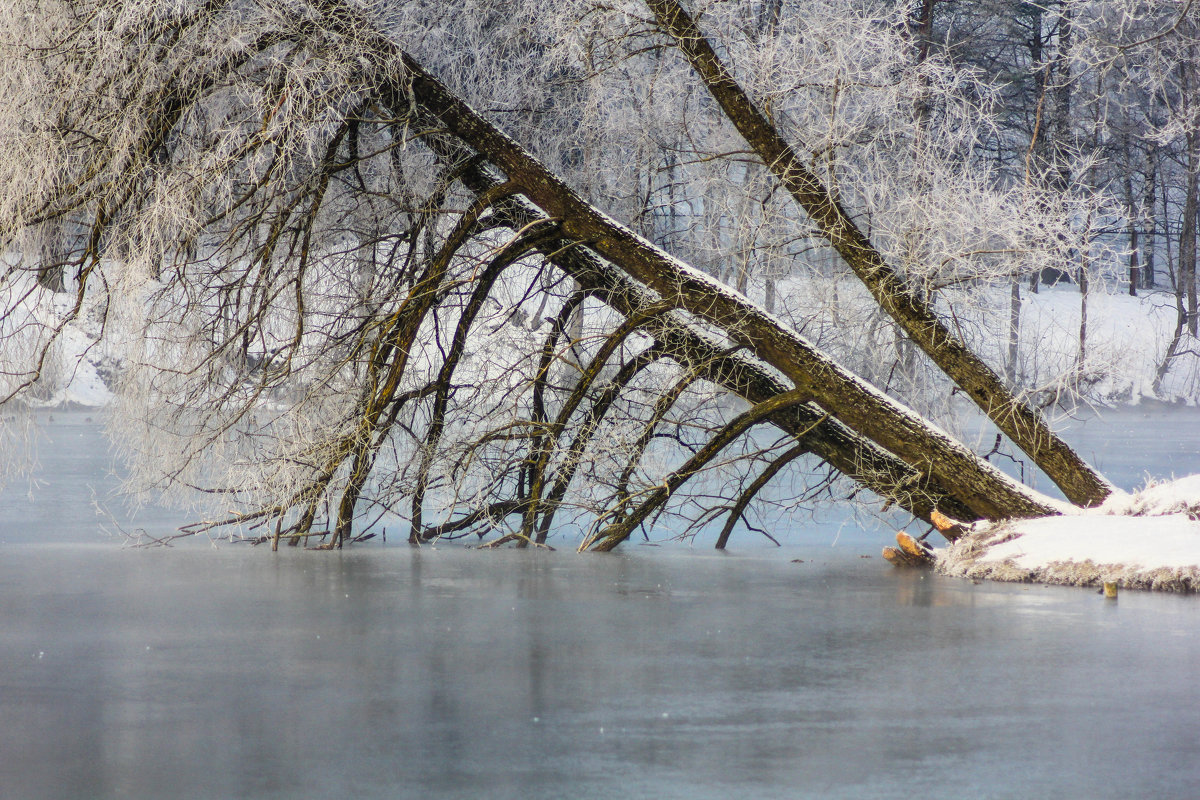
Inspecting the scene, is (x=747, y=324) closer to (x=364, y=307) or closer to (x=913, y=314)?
(x=913, y=314)

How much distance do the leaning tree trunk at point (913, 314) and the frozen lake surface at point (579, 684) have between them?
0.92m

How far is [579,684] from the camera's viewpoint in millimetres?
3309

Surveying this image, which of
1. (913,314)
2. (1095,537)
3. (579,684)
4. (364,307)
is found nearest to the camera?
(579,684)

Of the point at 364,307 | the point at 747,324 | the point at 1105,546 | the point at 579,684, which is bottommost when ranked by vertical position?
the point at 579,684

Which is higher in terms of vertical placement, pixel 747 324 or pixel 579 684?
pixel 747 324

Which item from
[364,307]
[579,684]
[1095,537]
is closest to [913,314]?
[1095,537]

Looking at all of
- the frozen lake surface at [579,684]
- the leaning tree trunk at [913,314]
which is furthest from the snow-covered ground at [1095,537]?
the leaning tree trunk at [913,314]

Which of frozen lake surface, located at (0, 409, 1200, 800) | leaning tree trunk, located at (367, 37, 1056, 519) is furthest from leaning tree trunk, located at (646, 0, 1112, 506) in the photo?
frozen lake surface, located at (0, 409, 1200, 800)

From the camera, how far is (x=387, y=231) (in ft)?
22.2

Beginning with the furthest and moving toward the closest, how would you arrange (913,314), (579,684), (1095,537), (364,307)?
1. (364,307)
2. (913,314)
3. (1095,537)
4. (579,684)

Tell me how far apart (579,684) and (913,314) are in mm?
3297

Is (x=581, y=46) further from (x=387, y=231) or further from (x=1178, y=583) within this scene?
(x=1178, y=583)

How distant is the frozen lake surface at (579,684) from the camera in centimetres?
249

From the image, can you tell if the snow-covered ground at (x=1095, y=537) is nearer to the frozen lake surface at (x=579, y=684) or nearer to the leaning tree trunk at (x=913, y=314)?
the frozen lake surface at (x=579, y=684)
